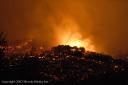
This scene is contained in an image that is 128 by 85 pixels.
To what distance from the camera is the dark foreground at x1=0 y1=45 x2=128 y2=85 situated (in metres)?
88.1

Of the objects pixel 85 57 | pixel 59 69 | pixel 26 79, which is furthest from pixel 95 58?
pixel 26 79

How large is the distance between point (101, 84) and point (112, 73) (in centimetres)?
1773

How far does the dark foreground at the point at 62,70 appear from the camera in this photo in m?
88.1

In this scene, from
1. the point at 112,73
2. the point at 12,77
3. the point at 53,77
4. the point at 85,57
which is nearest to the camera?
the point at 12,77

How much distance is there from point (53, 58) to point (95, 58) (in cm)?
2648

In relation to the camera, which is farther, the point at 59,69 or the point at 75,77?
the point at 59,69

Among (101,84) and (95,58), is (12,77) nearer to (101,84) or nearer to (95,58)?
(101,84)

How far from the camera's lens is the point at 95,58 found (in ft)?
526

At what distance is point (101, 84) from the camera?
97375mm

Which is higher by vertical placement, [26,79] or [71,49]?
[71,49]

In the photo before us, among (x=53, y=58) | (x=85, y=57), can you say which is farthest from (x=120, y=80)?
(x=85, y=57)

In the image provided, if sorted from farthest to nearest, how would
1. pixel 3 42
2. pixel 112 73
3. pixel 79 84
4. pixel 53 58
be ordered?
pixel 53 58
pixel 112 73
pixel 79 84
pixel 3 42

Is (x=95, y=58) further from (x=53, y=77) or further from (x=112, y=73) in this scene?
(x=53, y=77)

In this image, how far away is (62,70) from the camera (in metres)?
118
